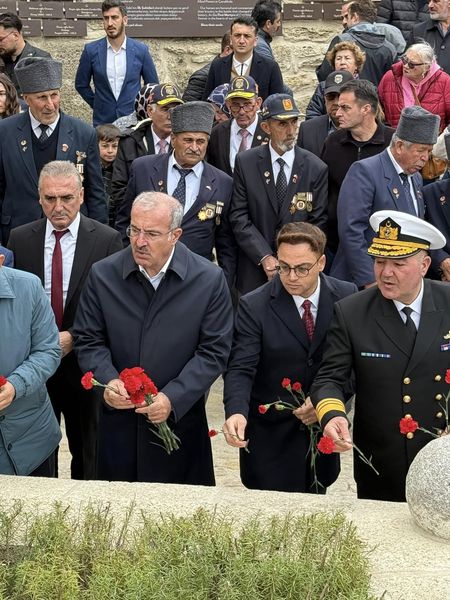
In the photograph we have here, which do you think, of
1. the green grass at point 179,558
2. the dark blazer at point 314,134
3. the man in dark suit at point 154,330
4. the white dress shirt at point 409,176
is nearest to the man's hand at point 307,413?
the man in dark suit at point 154,330

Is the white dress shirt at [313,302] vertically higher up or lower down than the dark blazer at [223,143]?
higher up

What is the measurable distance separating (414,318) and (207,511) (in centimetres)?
146

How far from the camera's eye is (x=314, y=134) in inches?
339

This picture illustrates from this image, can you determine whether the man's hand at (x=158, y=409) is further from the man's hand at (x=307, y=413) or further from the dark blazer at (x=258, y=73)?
the dark blazer at (x=258, y=73)

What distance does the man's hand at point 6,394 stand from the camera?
198 inches

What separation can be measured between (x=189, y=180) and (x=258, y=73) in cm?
285

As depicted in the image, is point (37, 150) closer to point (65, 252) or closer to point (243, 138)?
point (65, 252)

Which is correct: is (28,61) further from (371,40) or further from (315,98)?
(371,40)

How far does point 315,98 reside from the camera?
10047 millimetres

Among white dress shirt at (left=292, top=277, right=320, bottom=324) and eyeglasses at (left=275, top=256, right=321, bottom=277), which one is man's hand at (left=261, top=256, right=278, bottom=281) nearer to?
white dress shirt at (left=292, top=277, right=320, bottom=324)

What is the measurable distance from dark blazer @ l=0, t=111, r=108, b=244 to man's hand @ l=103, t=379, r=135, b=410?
2.54 m

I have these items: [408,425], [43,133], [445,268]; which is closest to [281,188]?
[445,268]

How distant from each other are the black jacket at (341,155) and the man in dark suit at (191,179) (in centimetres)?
77

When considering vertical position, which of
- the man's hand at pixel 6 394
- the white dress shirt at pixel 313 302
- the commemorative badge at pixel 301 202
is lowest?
the commemorative badge at pixel 301 202
